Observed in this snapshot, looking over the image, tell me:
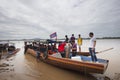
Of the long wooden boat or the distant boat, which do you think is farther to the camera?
the distant boat

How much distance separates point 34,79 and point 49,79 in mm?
831

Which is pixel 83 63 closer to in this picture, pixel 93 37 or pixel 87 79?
pixel 87 79

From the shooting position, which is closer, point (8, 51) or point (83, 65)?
point (83, 65)

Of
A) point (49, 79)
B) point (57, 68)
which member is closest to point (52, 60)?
point (57, 68)

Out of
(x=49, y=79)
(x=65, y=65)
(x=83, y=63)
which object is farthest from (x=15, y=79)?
(x=83, y=63)

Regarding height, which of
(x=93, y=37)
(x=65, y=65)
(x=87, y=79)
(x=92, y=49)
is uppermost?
(x=93, y=37)

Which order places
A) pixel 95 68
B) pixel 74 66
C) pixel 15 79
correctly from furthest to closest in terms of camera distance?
pixel 74 66
pixel 15 79
pixel 95 68

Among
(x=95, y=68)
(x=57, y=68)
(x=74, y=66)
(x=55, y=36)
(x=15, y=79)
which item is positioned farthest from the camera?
(x=55, y=36)

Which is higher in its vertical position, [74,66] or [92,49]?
[92,49]

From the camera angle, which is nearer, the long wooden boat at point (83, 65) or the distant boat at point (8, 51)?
the long wooden boat at point (83, 65)

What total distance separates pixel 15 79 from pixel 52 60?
3100mm

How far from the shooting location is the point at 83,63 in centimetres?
591

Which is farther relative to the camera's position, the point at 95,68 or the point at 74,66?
the point at 74,66

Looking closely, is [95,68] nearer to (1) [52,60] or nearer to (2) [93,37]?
(2) [93,37]
